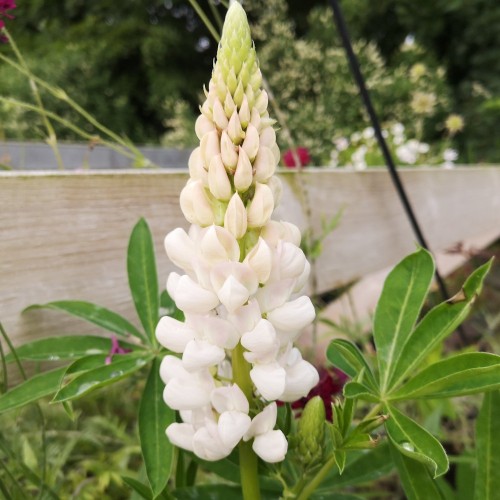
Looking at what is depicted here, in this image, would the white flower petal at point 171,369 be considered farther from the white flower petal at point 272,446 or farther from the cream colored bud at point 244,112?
the cream colored bud at point 244,112

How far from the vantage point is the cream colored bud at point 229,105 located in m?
0.38

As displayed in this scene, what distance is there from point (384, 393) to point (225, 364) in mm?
157

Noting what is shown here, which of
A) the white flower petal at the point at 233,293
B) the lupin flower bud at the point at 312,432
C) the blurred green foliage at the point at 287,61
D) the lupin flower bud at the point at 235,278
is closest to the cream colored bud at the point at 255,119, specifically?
the lupin flower bud at the point at 235,278

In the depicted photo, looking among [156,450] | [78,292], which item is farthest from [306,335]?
[156,450]

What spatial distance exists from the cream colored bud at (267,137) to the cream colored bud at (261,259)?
0.25 feet

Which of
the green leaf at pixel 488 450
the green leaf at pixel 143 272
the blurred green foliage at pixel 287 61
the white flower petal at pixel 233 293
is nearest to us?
the white flower petal at pixel 233 293

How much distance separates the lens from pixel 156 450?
1.53 feet

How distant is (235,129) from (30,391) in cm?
32

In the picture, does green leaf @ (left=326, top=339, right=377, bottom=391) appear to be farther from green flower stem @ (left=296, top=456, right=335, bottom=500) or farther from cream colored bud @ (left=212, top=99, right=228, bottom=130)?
cream colored bud @ (left=212, top=99, right=228, bottom=130)

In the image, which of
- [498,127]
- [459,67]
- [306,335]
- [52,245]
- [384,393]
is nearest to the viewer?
[384,393]

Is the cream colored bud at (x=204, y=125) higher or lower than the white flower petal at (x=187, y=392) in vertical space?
higher

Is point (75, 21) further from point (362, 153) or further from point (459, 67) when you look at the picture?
point (362, 153)

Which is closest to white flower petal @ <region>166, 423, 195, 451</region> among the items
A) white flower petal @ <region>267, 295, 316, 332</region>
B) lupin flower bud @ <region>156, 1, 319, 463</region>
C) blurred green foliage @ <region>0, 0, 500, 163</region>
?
lupin flower bud @ <region>156, 1, 319, 463</region>

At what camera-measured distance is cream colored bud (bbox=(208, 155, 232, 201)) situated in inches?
15.0
